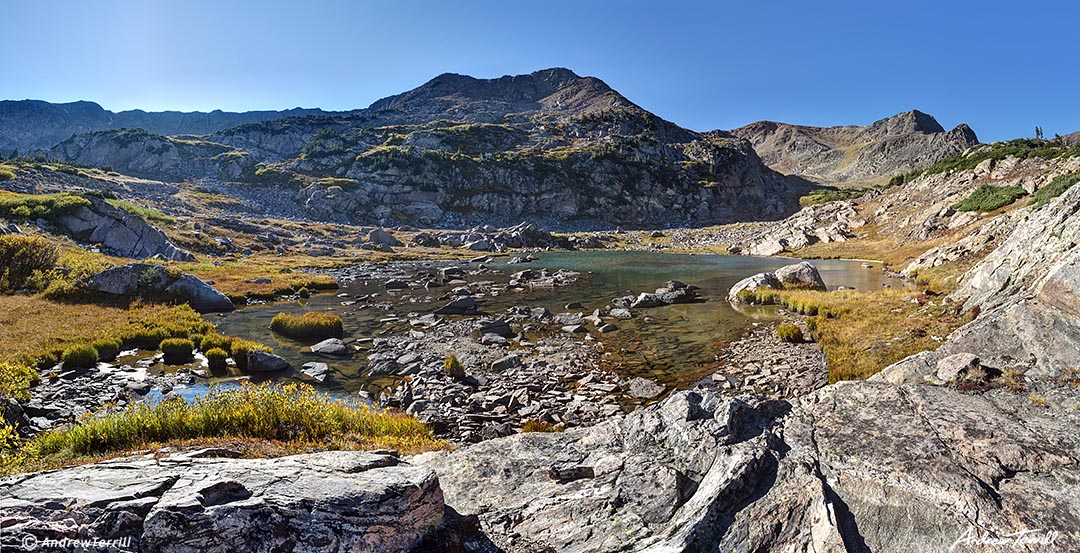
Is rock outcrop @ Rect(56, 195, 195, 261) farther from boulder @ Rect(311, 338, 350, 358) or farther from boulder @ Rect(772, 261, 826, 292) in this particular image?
boulder @ Rect(772, 261, 826, 292)

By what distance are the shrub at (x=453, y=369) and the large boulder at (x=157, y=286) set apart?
2683 cm

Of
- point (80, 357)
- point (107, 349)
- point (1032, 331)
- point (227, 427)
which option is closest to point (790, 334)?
point (1032, 331)

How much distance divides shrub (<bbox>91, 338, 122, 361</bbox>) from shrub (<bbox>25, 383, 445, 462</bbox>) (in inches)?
614

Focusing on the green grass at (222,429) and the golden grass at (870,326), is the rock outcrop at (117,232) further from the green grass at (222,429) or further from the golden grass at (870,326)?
the golden grass at (870,326)

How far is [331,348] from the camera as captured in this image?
24906mm

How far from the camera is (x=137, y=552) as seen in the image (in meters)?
4.81

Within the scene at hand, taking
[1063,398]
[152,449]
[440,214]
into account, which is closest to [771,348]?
[1063,398]

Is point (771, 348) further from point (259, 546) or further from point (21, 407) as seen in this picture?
point (21, 407)

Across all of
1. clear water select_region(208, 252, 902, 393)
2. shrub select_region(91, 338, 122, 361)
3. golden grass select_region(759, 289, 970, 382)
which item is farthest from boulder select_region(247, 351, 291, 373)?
golden grass select_region(759, 289, 970, 382)

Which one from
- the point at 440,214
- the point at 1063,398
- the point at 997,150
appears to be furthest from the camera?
the point at 440,214

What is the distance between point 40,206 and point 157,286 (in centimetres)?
4327

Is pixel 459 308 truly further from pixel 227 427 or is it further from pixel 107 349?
pixel 227 427

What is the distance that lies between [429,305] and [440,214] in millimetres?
124593

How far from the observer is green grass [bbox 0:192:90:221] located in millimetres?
56250
